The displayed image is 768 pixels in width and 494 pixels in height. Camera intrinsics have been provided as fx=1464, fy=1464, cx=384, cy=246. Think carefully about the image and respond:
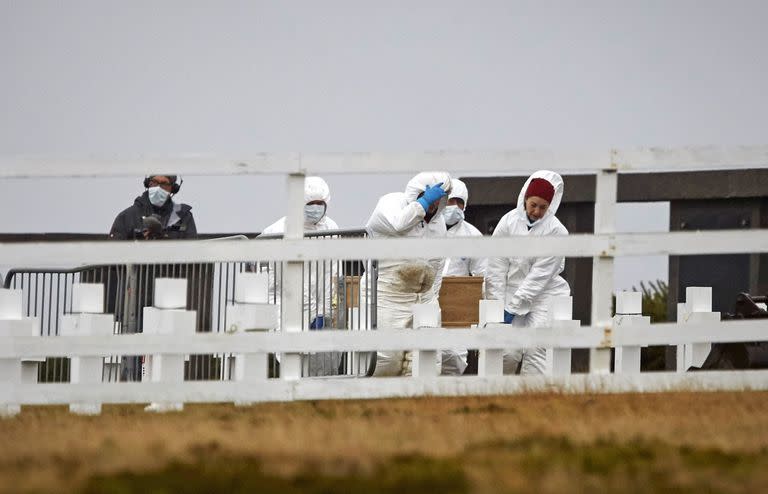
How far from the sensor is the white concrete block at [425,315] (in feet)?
32.7

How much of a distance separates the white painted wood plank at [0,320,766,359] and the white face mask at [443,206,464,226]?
6597 mm

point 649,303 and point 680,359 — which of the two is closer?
point 680,359

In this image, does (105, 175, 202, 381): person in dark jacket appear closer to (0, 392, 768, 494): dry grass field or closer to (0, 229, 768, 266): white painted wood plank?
(0, 229, 768, 266): white painted wood plank

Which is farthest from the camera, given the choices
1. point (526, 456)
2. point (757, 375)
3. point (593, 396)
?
point (757, 375)

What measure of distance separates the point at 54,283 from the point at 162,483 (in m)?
7.26

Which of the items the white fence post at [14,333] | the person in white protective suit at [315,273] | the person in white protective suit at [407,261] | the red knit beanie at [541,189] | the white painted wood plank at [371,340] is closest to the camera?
the white painted wood plank at [371,340]

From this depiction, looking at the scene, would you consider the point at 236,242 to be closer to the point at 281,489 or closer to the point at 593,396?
the point at 593,396

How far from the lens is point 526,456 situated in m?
5.55

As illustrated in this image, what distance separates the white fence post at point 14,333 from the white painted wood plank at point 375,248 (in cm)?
46

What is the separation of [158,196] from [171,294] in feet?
13.7

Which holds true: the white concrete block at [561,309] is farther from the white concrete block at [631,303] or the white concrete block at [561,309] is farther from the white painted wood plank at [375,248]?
the white concrete block at [631,303]

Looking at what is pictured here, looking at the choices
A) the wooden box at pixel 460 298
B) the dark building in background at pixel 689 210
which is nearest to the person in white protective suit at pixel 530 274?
the wooden box at pixel 460 298

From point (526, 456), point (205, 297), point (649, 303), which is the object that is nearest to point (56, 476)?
point (526, 456)

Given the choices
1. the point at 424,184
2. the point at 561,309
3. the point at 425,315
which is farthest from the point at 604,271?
the point at 424,184
